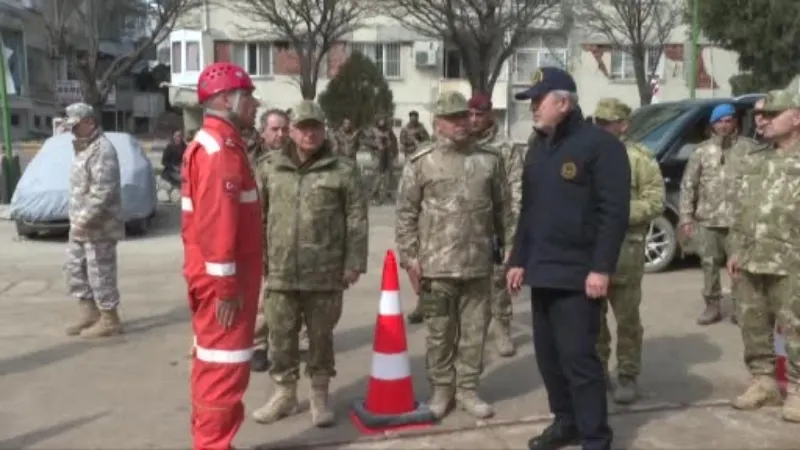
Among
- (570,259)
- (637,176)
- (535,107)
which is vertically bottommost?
(570,259)

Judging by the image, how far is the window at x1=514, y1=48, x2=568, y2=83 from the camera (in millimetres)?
37531

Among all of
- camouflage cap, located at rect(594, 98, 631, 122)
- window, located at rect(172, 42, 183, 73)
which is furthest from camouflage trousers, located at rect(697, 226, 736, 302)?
window, located at rect(172, 42, 183, 73)

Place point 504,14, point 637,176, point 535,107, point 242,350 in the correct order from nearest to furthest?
1. point 242,350
2. point 535,107
3. point 637,176
4. point 504,14

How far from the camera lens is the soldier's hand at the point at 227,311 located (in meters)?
4.54

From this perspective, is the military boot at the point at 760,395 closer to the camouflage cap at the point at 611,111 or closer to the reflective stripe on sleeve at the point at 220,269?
the camouflage cap at the point at 611,111

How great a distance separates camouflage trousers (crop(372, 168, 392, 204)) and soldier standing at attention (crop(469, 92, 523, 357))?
444 inches

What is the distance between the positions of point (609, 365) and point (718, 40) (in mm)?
13409

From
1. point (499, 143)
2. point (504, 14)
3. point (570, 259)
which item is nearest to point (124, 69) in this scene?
point (504, 14)

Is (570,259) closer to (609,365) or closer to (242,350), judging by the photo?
(242,350)

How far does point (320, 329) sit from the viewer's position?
18.5 ft

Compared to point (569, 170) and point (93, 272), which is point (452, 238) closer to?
point (569, 170)

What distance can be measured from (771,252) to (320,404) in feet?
9.15

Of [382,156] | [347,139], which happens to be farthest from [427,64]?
[347,139]

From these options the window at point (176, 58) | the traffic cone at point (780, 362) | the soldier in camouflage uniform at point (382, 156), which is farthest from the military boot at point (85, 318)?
the window at point (176, 58)
